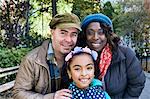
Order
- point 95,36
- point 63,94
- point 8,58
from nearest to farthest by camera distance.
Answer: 1. point 63,94
2. point 95,36
3. point 8,58

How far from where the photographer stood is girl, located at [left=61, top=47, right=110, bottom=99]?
269cm

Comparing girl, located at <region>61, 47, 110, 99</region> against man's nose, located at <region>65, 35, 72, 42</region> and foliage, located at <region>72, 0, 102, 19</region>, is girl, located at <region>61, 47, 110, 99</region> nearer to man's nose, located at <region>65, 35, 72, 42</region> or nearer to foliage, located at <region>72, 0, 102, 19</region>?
man's nose, located at <region>65, 35, 72, 42</region>

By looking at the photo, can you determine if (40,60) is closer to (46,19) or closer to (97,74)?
(97,74)

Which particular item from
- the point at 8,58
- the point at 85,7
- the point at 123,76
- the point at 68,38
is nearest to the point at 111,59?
the point at 123,76

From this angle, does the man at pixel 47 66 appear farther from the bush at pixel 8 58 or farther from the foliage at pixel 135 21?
the foliage at pixel 135 21

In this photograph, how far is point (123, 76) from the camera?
3.27 m

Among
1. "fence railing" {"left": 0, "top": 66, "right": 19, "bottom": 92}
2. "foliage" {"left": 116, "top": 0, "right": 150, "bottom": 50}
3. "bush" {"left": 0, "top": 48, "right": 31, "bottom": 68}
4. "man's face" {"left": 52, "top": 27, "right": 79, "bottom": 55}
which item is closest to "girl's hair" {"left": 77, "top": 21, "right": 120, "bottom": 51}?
"man's face" {"left": 52, "top": 27, "right": 79, "bottom": 55}

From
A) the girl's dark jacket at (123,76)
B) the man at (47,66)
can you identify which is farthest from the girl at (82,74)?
the girl's dark jacket at (123,76)

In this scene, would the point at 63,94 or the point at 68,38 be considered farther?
the point at 68,38

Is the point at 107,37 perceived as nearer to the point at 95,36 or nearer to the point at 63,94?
the point at 95,36

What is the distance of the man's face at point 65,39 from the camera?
2.78 m

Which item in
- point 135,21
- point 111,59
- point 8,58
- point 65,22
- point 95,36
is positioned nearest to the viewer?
point 65,22

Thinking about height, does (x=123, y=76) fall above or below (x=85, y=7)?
below

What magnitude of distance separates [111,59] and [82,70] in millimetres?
611
